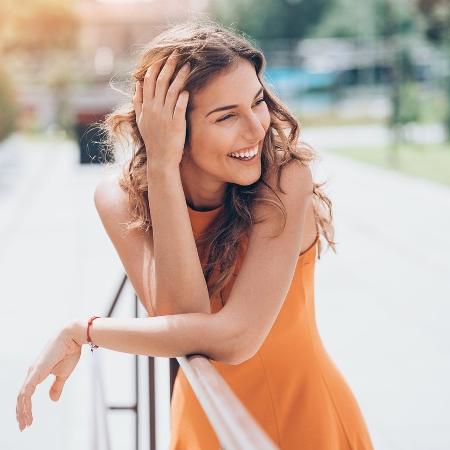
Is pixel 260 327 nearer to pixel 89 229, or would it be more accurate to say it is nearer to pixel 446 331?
pixel 446 331

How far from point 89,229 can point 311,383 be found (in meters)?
9.62

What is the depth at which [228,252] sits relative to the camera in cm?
193

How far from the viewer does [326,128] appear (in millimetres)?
33562

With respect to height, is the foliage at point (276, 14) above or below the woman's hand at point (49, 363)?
below

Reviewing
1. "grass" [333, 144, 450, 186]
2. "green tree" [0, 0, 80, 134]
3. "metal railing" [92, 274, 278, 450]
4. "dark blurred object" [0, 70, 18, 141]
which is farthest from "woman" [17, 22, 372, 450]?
"green tree" [0, 0, 80, 134]

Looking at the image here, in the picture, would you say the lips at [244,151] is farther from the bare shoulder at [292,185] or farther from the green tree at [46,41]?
the green tree at [46,41]

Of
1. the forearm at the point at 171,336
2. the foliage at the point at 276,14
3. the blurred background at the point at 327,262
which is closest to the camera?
the forearm at the point at 171,336

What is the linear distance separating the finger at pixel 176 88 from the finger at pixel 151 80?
44 mm

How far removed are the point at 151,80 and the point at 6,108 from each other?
22132 millimetres

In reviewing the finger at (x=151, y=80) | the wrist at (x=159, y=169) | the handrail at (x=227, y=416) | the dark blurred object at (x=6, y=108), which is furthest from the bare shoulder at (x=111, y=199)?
the dark blurred object at (x=6, y=108)

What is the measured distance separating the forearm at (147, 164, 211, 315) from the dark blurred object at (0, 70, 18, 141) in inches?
840

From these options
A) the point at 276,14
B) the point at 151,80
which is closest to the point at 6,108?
the point at 151,80

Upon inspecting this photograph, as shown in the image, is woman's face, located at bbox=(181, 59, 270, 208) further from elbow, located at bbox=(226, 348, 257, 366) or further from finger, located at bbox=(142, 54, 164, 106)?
elbow, located at bbox=(226, 348, 257, 366)

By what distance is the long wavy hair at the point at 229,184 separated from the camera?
186cm
